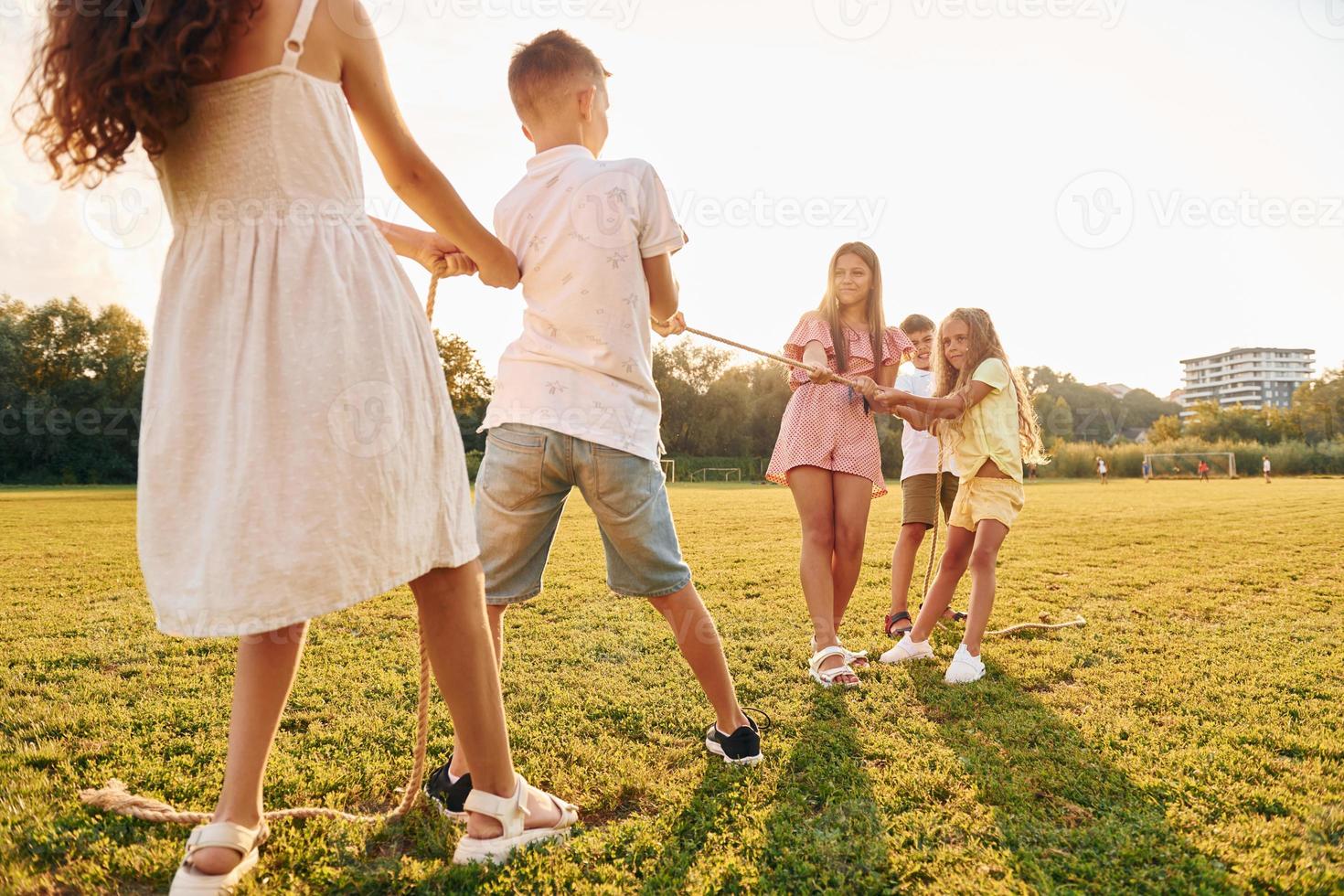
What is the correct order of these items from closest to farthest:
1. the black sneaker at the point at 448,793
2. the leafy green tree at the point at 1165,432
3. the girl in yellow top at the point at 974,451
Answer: the black sneaker at the point at 448,793 → the girl in yellow top at the point at 974,451 → the leafy green tree at the point at 1165,432

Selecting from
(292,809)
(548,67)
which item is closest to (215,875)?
(292,809)

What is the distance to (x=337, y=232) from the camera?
1634 mm

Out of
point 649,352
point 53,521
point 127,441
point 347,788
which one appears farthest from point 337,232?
point 127,441

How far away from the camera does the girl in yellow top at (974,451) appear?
3.98 m

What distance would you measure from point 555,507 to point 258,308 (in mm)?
1087

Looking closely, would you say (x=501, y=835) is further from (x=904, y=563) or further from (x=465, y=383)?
(x=465, y=383)

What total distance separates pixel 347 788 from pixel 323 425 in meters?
1.43

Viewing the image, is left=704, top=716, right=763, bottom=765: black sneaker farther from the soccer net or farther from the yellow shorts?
the soccer net

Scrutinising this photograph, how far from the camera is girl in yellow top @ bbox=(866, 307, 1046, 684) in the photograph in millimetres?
3979

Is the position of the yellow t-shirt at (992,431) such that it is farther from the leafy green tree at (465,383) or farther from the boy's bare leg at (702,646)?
the leafy green tree at (465,383)

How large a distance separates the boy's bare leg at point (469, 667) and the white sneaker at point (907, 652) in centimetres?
259

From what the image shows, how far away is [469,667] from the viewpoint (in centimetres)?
186

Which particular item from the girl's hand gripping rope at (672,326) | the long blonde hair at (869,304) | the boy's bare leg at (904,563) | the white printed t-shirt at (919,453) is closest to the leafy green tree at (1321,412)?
the white printed t-shirt at (919,453)

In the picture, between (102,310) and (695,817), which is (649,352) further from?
(102,310)
